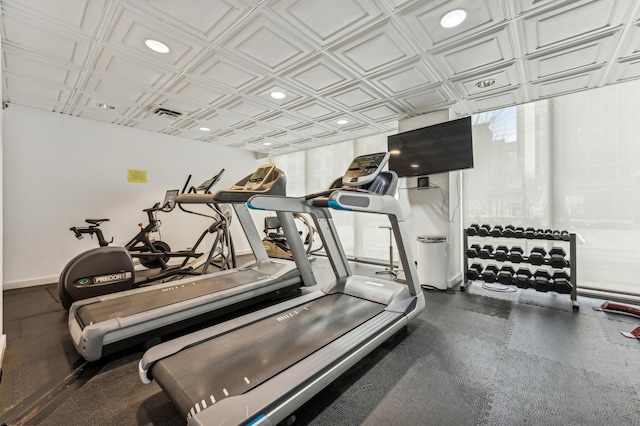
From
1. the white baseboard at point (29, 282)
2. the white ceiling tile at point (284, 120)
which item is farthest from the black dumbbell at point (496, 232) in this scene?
the white baseboard at point (29, 282)

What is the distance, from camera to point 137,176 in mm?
5348

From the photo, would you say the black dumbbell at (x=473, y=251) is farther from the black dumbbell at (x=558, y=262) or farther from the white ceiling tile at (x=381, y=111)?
the white ceiling tile at (x=381, y=111)

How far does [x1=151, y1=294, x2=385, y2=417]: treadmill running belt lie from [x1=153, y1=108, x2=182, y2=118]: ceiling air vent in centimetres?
374

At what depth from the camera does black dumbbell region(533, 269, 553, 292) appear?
323 cm

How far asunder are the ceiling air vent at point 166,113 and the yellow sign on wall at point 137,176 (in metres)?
1.48

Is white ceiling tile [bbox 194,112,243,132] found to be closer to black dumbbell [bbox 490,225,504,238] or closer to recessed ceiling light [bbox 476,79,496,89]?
recessed ceiling light [bbox 476,79,496,89]

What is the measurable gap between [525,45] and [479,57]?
0.38m

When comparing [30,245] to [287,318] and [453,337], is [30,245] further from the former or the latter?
[453,337]

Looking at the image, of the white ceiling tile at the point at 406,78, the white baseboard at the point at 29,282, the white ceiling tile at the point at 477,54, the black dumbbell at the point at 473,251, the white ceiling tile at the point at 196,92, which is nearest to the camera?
the white ceiling tile at the point at 477,54

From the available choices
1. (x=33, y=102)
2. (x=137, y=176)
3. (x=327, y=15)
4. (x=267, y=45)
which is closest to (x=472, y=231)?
(x=327, y=15)

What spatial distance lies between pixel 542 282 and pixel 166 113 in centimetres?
584

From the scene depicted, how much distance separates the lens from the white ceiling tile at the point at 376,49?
7.92ft

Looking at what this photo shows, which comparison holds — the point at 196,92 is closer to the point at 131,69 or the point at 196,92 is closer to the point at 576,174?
the point at 131,69

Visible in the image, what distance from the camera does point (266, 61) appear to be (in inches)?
113
